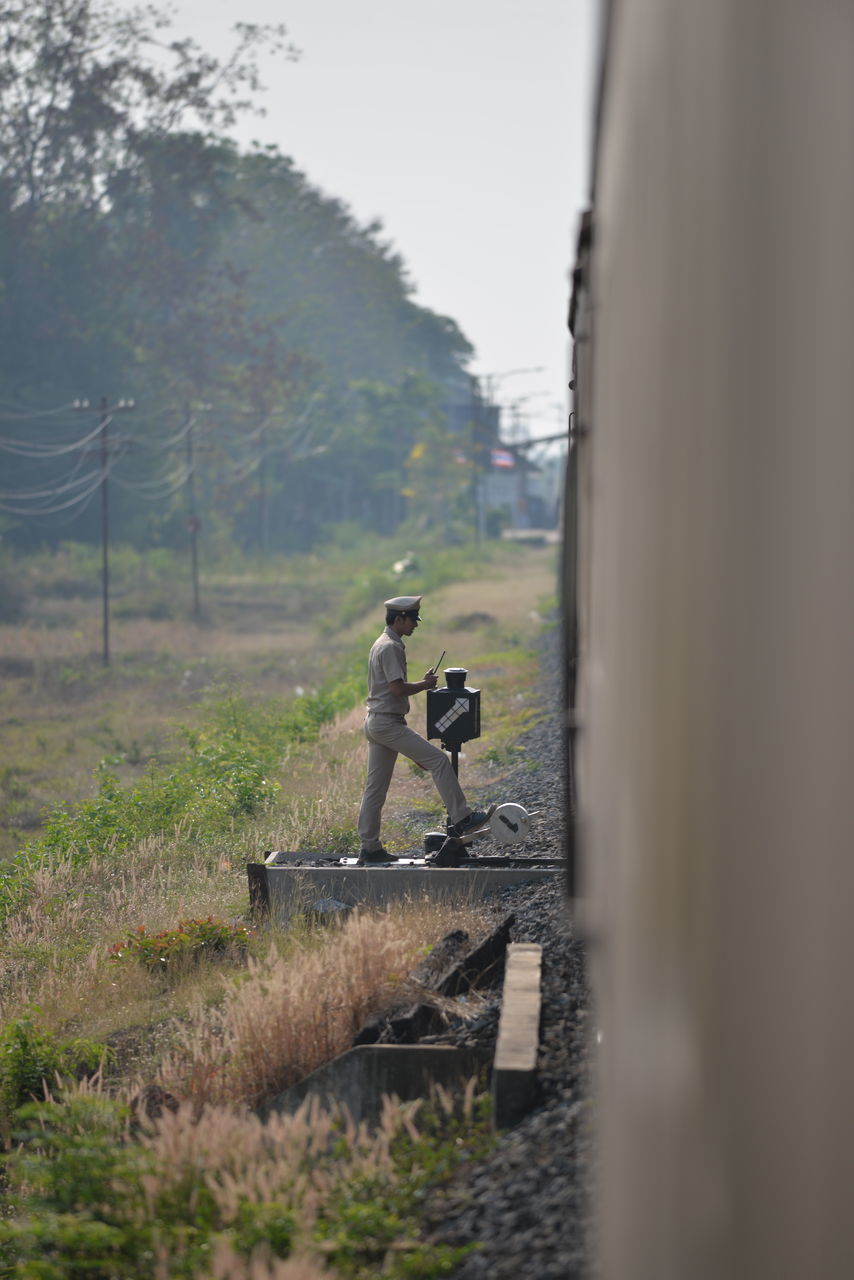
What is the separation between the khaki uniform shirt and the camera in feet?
28.0

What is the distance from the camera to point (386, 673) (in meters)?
8.59

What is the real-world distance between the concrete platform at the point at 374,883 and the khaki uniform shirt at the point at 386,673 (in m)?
1.05

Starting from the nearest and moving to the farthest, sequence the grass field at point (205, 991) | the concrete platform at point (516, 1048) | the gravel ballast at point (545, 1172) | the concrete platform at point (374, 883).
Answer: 1. the gravel ballast at point (545, 1172)
2. the grass field at point (205, 991)
3. the concrete platform at point (516, 1048)
4. the concrete platform at point (374, 883)

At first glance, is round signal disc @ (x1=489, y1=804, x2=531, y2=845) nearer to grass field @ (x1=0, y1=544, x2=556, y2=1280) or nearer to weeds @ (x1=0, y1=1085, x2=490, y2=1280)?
grass field @ (x1=0, y1=544, x2=556, y2=1280)

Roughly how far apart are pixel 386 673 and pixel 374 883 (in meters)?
1.36

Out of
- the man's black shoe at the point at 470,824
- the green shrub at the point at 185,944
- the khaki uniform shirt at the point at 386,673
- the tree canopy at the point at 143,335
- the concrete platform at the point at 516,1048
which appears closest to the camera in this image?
the concrete platform at the point at 516,1048

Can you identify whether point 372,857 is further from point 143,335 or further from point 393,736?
point 143,335

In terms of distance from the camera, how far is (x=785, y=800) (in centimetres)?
159

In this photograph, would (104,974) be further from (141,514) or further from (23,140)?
(23,140)

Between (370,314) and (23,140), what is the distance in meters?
48.0

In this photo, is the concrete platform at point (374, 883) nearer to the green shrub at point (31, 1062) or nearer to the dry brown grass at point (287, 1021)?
the dry brown grass at point (287, 1021)

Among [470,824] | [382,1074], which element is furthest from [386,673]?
[382,1074]

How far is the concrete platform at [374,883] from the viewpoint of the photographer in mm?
8438

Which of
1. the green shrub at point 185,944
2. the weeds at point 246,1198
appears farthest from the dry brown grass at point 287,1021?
the green shrub at point 185,944
